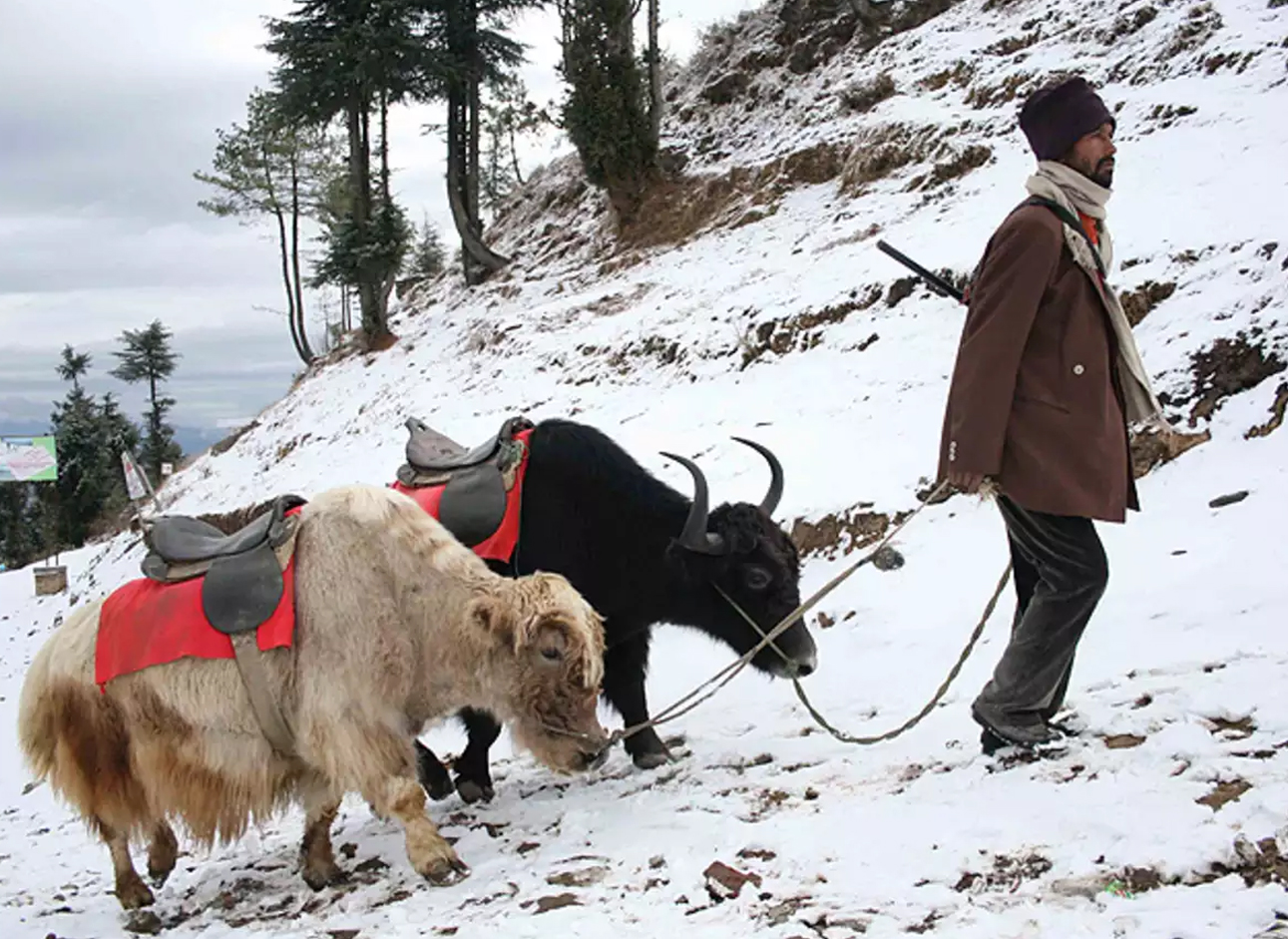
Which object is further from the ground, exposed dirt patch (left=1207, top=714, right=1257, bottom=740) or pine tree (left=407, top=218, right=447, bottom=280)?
pine tree (left=407, top=218, right=447, bottom=280)

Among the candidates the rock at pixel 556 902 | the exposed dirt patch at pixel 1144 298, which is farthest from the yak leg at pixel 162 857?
the exposed dirt patch at pixel 1144 298

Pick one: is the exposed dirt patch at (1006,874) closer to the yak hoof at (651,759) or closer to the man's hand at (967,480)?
the man's hand at (967,480)

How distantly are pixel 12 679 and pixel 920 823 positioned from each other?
13.7 metres

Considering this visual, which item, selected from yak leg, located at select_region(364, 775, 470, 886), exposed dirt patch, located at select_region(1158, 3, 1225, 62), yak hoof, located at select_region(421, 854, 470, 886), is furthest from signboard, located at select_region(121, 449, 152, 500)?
exposed dirt patch, located at select_region(1158, 3, 1225, 62)

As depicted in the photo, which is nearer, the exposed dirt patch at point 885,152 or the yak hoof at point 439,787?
the yak hoof at point 439,787

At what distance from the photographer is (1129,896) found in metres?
2.27

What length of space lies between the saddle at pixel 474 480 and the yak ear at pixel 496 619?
37.4 inches

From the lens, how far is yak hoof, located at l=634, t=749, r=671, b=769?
4.45 metres

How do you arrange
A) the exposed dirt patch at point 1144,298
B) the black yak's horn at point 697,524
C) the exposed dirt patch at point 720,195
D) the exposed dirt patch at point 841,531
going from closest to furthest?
the black yak's horn at point 697,524, the exposed dirt patch at point 841,531, the exposed dirt patch at point 1144,298, the exposed dirt patch at point 720,195

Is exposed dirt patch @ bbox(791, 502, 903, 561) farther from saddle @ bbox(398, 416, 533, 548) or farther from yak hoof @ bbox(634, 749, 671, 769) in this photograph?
saddle @ bbox(398, 416, 533, 548)

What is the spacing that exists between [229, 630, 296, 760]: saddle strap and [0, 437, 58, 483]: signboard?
28.8m

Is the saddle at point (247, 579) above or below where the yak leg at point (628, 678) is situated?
above

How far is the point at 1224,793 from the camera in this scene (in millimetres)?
2611

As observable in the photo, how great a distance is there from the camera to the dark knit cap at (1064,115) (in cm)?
310
